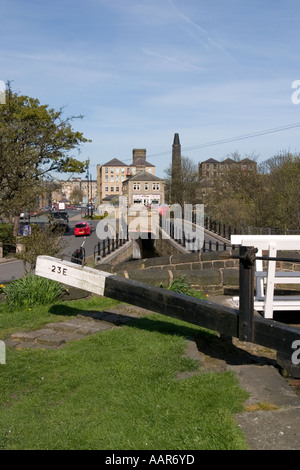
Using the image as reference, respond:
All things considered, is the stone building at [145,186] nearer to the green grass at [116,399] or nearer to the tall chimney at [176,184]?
the tall chimney at [176,184]

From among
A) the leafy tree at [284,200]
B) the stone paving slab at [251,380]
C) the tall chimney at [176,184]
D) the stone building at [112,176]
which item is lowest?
the stone paving slab at [251,380]

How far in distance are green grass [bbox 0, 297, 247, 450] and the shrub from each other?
264 centimetres

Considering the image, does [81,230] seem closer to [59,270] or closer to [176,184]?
[176,184]

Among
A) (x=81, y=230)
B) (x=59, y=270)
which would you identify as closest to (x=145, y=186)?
(x=81, y=230)

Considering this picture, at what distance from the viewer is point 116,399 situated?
3557mm

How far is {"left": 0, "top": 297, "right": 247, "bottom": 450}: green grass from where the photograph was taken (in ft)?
9.68

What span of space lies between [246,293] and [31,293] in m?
4.87

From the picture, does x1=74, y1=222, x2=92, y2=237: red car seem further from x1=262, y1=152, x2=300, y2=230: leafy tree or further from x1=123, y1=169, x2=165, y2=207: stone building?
x1=123, y1=169, x2=165, y2=207: stone building

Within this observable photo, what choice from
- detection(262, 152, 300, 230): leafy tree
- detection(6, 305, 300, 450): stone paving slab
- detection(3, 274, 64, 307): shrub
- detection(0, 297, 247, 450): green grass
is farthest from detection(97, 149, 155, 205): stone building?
detection(0, 297, 247, 450): green grass

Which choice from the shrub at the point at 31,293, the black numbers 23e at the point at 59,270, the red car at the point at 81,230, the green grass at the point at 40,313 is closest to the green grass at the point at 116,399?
the black numbers 23e at the point at 59,270

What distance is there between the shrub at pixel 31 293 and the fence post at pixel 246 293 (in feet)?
15.0

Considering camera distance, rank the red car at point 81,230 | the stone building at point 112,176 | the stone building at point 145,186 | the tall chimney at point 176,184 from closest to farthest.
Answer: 1. the red car at point 81,230
2. the tall chimney at point 176,184
3. the stone building at point 145,186
4. the stone building at point 112,176

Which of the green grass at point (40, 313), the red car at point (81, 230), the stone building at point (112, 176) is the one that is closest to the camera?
the green grass at point (40, 313)

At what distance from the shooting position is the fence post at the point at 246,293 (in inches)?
150
